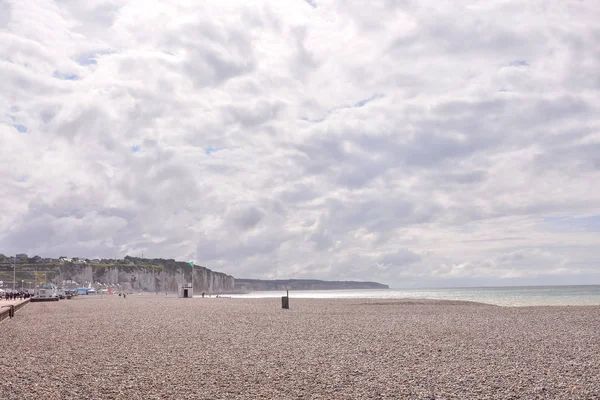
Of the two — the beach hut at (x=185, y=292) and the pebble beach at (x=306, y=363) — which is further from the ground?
the pebble beach at (x=306, y=363)

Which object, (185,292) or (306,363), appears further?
(185,292)

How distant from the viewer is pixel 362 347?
66.7 feet

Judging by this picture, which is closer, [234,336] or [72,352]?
[72,352]

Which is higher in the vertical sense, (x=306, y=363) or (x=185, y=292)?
(x=306, y=363)

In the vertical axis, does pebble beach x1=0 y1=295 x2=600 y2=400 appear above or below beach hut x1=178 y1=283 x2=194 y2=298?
above

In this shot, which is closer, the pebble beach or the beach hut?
the pebble beach

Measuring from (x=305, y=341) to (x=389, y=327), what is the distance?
23.0 feet

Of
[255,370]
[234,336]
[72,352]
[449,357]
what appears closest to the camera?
[255,370]

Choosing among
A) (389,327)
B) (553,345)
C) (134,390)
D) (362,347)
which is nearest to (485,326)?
(389,327)

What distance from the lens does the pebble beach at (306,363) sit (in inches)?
517

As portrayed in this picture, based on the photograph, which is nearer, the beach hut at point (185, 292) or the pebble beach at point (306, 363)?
the pebble beach at point (306, 363)

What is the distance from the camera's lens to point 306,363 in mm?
16969

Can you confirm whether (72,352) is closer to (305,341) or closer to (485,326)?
(305,341)

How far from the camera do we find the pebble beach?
43.1 ft
